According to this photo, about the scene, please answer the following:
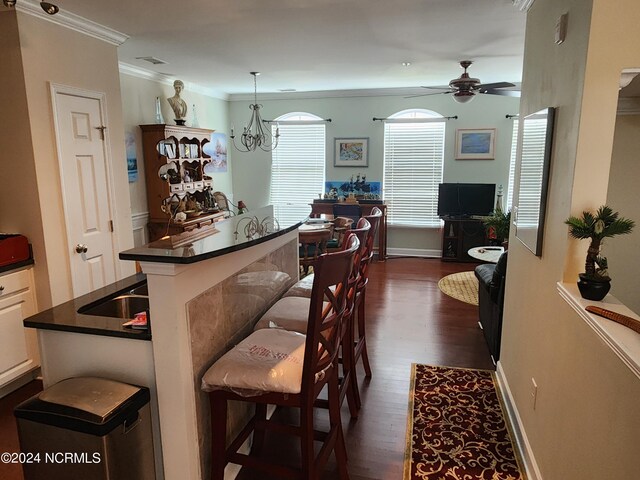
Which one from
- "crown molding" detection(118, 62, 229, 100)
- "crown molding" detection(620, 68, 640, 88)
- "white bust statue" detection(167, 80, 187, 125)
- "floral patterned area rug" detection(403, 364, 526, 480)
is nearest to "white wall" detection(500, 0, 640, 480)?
"crown molding" detection(620, 68, 640, 88)

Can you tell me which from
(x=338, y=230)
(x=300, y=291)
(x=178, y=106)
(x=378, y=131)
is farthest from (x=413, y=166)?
(x=300, y=291)

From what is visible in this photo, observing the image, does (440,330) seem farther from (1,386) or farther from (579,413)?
(1,386)

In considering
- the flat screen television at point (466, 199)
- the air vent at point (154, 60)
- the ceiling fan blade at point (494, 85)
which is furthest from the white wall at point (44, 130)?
the flat screen television at point (466, 199)

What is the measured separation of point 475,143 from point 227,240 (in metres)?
5.74

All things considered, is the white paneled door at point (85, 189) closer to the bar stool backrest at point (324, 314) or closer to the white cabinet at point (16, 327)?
the white cabinet at point (16, 327)

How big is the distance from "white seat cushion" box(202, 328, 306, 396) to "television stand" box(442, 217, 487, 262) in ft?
17.3

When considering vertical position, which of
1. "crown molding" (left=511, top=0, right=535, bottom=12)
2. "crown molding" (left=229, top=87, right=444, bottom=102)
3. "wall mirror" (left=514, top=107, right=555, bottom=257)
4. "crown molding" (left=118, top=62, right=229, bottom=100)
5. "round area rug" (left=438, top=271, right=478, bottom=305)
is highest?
"crown molding" (left=229, top=87, right=444, bottom=102)

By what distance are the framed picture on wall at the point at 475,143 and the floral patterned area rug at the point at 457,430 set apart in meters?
4.33

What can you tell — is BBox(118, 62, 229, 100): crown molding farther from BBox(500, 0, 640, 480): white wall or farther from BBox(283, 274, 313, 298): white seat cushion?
BBox(500, 0, 640, 480): white wall

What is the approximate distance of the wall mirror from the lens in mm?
2070

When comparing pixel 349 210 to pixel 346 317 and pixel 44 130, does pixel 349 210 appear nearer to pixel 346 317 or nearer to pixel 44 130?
pixel 44 130

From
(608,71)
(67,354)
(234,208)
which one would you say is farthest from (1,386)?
(234,208)

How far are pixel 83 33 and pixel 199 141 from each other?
240 cm

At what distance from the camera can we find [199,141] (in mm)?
5648
